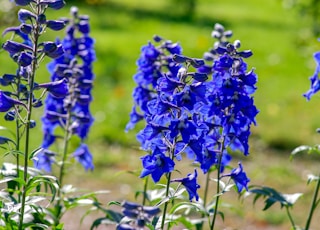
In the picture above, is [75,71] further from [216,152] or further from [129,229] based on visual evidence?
[129,229]

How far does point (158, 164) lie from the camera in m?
3.58

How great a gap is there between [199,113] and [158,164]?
401 millimetres

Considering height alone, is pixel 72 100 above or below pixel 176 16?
below

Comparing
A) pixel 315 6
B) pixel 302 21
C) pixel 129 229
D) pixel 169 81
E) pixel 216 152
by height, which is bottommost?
pixel 129 229

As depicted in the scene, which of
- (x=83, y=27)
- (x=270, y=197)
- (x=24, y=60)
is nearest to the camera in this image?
(x=24, y=60)

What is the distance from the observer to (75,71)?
4852 mm

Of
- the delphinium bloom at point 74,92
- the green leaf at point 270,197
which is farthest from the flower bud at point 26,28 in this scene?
the green leaf at point 270,197

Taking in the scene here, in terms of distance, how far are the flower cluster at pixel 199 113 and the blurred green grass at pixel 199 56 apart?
1672 mm

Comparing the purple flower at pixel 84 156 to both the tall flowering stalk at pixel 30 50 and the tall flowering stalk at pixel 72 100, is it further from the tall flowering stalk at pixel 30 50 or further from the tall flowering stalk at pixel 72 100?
the tall flowering stalk at pixel 30 50

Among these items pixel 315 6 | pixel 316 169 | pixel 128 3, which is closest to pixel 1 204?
pixel 316 169

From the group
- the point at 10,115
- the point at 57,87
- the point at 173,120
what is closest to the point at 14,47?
the point at 57,87

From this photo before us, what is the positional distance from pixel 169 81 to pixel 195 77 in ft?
0.48

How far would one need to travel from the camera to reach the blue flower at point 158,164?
355 centimetres

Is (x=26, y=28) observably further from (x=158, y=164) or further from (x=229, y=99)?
(x=229, y=99)
